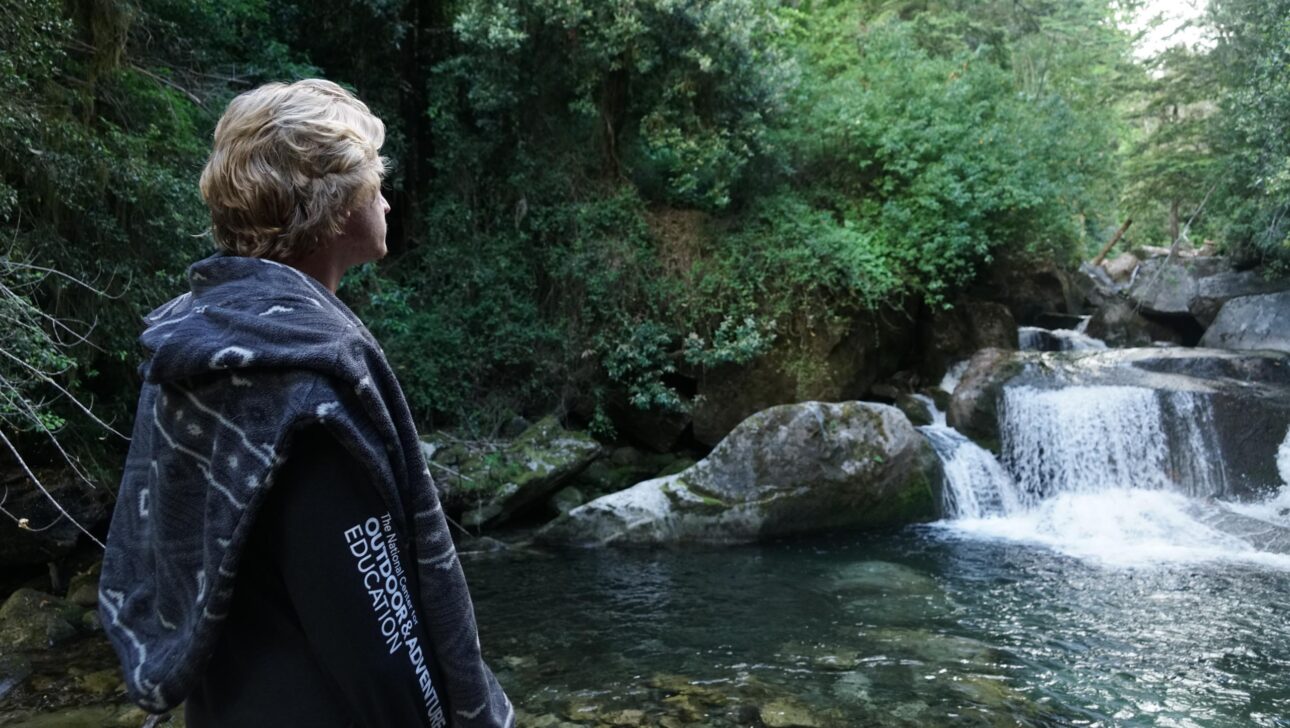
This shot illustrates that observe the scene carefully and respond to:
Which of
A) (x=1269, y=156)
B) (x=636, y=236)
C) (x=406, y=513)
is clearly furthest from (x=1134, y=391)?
(x=406, y=513)

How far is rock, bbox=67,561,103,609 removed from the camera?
6.20 metres

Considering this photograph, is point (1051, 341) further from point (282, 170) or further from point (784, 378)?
point (282, 170)

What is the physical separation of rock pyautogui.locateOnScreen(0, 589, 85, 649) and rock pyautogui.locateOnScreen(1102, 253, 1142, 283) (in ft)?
60.0

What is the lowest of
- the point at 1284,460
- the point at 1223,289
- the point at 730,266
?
the point at 1284,460

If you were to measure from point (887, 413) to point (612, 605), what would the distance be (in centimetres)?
397

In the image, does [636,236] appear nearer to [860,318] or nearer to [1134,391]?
[860,318]

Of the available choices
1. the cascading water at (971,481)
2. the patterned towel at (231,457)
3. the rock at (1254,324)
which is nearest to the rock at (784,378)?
the cascading water at (971,481)

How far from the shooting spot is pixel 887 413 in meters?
8.84

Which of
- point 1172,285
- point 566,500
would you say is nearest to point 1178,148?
point 1172,285

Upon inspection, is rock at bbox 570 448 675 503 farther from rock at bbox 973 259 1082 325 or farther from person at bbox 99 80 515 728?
person at bbox 99 80 515 728

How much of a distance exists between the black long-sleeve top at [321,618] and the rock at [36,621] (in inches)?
227

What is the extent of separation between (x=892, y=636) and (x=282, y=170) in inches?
203

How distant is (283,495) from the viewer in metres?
1.00

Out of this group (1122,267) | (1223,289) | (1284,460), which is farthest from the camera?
(1122,267)
